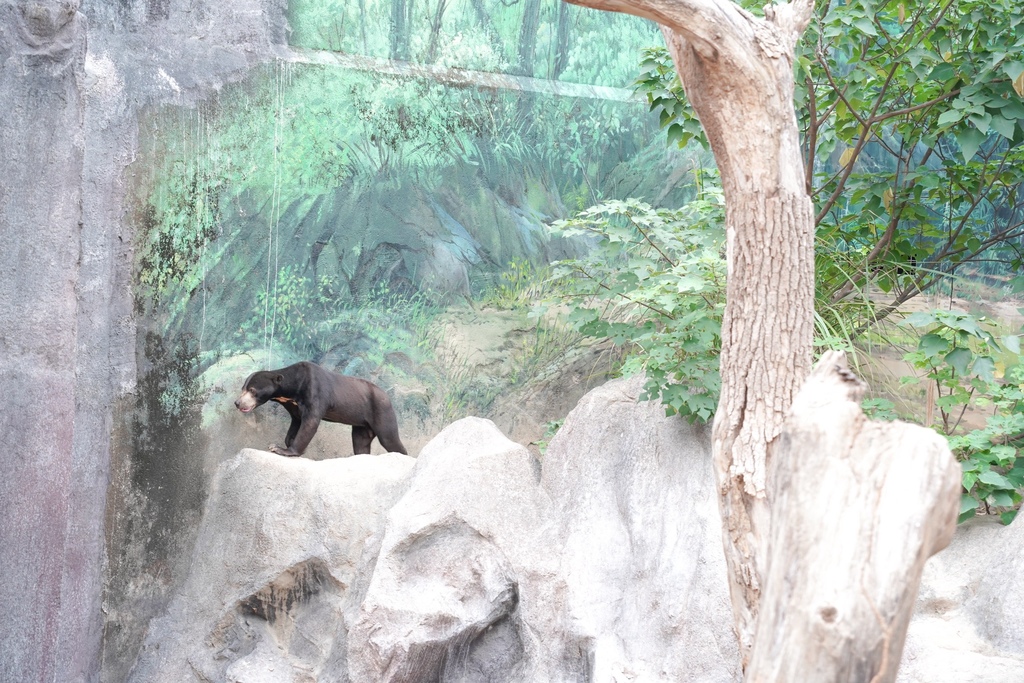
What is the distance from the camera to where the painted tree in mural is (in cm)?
198

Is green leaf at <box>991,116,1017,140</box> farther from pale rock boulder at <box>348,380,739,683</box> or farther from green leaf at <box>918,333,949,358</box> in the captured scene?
pale rock boulder at <box>348,380,739,683</box>

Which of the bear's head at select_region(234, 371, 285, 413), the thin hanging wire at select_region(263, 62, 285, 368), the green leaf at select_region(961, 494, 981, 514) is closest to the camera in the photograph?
the green leaf at select_region(961, 494, 981, 514)

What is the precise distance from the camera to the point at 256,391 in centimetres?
595

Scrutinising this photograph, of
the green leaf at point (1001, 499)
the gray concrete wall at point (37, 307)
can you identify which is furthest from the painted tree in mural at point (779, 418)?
the gray concrete wall at point (37, 307)

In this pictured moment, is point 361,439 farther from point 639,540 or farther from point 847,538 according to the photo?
point 847,538

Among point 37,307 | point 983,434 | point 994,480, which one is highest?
point 37,307

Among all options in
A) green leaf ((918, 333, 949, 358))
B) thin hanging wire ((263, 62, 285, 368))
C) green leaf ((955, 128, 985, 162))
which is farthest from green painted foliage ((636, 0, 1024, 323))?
thin hanging wire ((263, 62, 285, 368))

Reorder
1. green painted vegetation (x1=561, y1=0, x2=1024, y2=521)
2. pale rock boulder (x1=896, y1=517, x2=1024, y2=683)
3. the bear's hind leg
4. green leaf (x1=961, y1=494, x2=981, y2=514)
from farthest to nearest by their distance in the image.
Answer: the bear's hind leg < green painted vegetation (x1=561, y1=0, x2=1024, y2=521) < green leaf (x1=961, y1=494, x2=981, y2=514) < pale rock boulder (x1=896, y1=517, x2=1024, y2=683)

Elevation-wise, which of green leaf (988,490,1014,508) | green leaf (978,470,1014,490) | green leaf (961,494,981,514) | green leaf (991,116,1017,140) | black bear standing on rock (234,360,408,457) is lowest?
black bear standing on rock (234,360,408,457)

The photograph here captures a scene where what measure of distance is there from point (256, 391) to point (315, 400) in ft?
1.12

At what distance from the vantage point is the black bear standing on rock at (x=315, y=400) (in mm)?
5973

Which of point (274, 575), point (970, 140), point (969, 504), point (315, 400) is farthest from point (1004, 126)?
point (274, 575)

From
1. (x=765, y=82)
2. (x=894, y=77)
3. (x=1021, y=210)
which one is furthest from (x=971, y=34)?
(x=765, y=82)

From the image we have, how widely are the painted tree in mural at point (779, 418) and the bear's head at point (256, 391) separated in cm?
335
